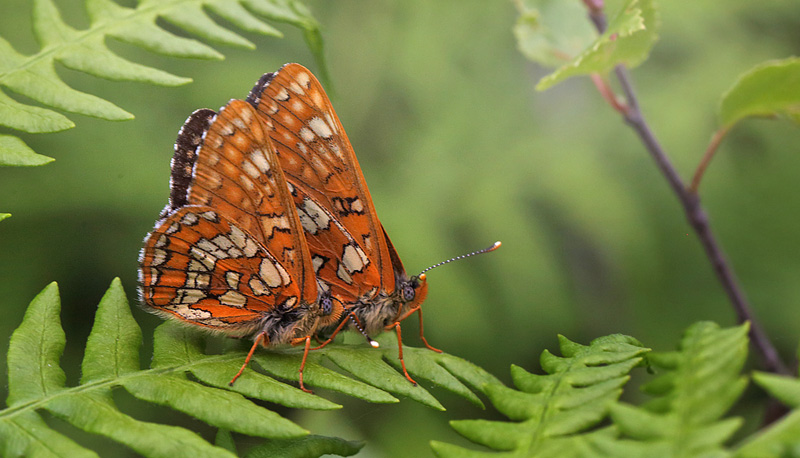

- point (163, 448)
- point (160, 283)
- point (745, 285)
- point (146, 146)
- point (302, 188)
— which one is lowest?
point (745, 285)

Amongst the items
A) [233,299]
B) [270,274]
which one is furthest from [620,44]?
[233,299]

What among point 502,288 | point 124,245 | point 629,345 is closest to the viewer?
point 629,345

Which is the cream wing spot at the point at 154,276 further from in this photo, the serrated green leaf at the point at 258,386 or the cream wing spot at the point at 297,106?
the cream wing spot at the point at 297,106

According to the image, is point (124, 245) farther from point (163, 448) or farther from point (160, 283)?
point (163, 448)

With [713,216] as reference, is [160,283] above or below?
above

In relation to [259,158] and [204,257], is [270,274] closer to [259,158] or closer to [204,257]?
[204,257]

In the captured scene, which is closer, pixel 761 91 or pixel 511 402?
pixel 511 402

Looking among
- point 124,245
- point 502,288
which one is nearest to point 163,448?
point 124,245
